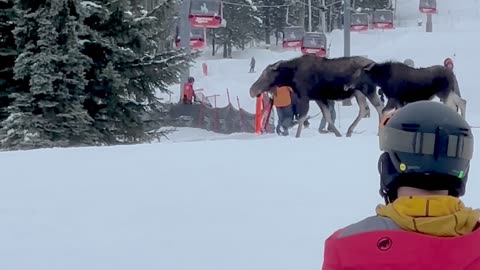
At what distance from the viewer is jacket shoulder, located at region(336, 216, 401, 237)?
212cm

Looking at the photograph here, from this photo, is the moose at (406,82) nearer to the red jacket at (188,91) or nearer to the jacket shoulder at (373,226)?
the red jacket at (188,91)

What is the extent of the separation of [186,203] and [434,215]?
5284 millimetres

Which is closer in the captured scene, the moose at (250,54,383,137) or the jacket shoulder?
the jacket shoulder

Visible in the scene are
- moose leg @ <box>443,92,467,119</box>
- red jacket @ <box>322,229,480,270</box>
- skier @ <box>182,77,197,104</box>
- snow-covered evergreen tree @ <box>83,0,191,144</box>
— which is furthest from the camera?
skier @ <box>182,77,197,104</box>

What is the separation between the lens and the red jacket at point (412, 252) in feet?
6.72

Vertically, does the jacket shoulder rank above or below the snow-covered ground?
above

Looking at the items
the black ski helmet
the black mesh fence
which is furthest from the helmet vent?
the black mesh fence

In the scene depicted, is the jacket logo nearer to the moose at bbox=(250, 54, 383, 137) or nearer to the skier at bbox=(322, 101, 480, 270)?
the skier at bbox=(322, 101, 480, 270)

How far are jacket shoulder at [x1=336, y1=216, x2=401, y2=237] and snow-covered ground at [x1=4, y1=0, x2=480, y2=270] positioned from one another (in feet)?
10.7

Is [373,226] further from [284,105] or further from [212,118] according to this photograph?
[212,118]

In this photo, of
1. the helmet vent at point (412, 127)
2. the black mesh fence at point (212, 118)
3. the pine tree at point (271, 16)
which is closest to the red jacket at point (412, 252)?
the helmet vent at point (412, 127)

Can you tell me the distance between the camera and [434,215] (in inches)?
82.1

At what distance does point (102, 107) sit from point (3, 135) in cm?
199

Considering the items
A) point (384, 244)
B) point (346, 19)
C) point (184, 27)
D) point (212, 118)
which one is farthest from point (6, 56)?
point (346, 19)
